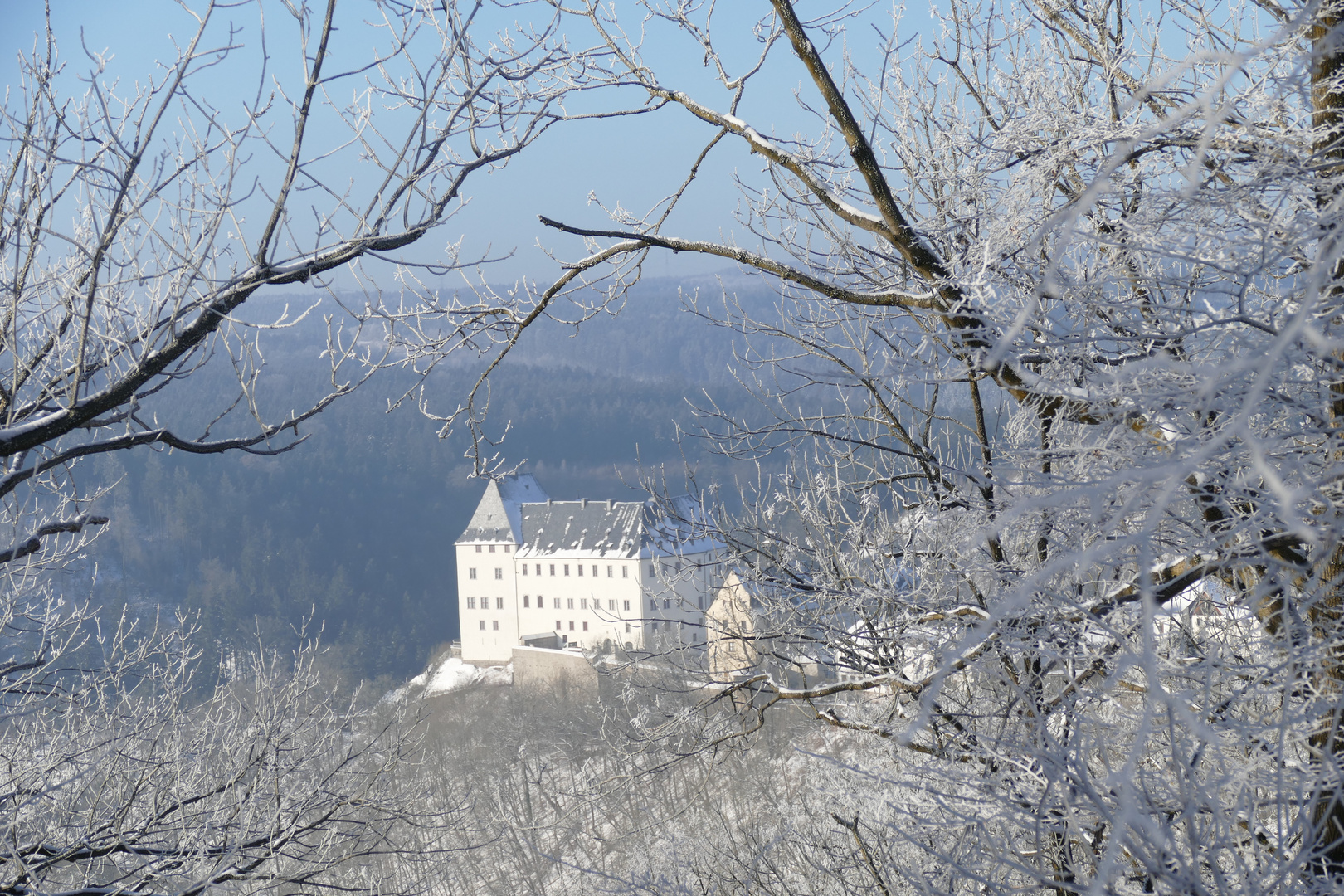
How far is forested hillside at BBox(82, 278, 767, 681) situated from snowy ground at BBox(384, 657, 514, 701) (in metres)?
3.87

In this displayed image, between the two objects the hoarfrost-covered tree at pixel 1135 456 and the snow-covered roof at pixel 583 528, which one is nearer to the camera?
the hoarfrost-covered tree at pixel 1135 456

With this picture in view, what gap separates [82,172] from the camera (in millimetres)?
3678

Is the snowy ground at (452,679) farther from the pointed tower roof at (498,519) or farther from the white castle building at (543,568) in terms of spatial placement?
the pointed tower roof at (498,519)

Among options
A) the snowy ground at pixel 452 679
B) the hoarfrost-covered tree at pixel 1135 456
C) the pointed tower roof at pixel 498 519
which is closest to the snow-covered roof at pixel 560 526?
the pointed tower roof at pixel 498 519

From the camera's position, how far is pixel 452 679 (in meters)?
48.2

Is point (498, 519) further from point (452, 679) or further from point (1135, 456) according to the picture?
point (1135, 456)

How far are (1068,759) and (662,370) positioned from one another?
119994 mm

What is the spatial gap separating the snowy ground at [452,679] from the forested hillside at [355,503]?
3.87 m

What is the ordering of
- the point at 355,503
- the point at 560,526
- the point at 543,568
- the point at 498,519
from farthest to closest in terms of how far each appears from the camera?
the point at 355,503 < the point at 498,519 < the point at 560,526 < the point at 543,568

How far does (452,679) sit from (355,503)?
4006cm

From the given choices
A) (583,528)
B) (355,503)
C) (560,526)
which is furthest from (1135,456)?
(355,503)

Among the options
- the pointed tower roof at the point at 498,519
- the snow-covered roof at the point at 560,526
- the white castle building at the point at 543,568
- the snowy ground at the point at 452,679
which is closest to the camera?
the snowy ground at the point at 452,679

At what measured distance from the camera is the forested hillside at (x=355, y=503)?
65.9 m

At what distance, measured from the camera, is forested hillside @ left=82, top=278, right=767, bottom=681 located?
65.9m
